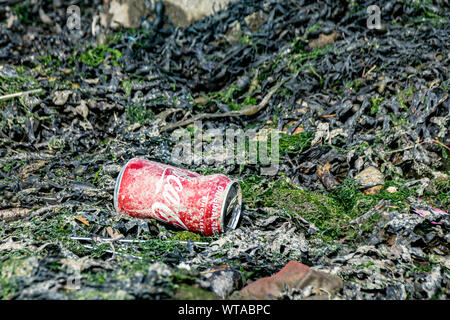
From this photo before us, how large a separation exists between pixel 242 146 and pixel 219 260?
4.90 feet

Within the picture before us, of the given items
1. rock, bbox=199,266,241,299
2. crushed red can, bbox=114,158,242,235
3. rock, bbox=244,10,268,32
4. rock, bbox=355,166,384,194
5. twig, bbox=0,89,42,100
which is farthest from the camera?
rock, bbox=244,10,268,32

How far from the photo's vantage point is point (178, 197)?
2293 mm

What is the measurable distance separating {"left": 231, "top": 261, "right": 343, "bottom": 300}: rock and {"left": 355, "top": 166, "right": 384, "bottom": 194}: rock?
1208 mm

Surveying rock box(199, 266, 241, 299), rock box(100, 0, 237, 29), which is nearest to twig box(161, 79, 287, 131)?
rock box(100, 0, 237, 29)

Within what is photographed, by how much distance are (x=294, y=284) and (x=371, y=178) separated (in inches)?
59.0

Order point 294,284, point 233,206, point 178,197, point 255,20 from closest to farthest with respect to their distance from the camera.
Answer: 1. point 294,284
2. point 178,197
3. point 233,206
4. point 255,20

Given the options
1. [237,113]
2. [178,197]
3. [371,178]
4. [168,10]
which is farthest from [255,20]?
[178,197]

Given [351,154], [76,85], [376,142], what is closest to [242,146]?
[351,154]

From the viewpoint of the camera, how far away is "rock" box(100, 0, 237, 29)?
5.00 metres

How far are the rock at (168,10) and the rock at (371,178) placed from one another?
3301 millimetres

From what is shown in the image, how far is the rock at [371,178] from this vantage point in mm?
2756

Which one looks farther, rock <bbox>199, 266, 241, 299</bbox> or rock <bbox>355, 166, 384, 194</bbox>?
rock <bbox>355, 166, 384, 194</bbox>

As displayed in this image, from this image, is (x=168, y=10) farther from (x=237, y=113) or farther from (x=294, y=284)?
(x=294, y=284)

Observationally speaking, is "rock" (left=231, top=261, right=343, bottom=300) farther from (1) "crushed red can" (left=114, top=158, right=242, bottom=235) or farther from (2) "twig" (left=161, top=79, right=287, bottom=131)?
(2) "twig" (left=161, top=79, right=287, bottom=131)
